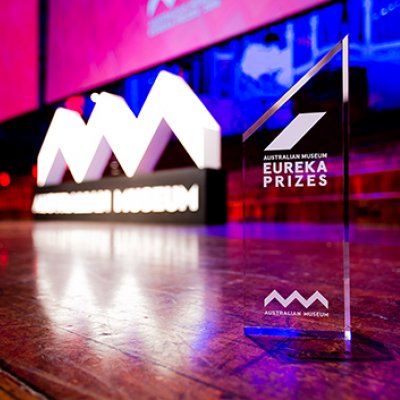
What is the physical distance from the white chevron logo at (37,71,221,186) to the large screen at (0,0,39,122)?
0.83m

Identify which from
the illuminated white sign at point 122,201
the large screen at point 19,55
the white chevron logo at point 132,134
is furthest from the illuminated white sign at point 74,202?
the large screen at point 19,55

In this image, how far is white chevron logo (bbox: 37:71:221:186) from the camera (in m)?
6.12

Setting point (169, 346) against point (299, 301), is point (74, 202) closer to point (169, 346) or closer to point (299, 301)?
point (169, 346)

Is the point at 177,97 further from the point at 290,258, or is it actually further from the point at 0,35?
the point at 0,35

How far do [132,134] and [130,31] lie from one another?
69.6 inches

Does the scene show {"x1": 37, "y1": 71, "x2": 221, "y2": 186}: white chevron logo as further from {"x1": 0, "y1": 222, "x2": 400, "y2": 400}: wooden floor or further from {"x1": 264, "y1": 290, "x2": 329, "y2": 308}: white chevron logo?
{"x1": 264, "y1": 290, "x2": 329, "y2": 308}: white chevron logo

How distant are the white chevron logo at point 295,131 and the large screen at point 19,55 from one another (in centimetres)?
859

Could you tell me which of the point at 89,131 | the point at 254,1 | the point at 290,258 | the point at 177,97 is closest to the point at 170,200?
the point at 177,97

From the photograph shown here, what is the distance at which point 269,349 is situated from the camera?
914mm

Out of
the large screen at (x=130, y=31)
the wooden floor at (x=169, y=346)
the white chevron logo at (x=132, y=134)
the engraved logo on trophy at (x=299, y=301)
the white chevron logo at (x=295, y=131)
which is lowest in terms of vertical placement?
the wooden floor at (x=169, y=346)

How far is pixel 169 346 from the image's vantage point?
943 mm

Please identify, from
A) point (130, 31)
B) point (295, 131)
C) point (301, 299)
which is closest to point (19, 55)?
point (130, 31)

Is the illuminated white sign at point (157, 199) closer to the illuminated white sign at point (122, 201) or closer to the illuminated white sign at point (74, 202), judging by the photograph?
the illuminated white sign at point (122, 201)

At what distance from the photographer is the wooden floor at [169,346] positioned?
72 cm
